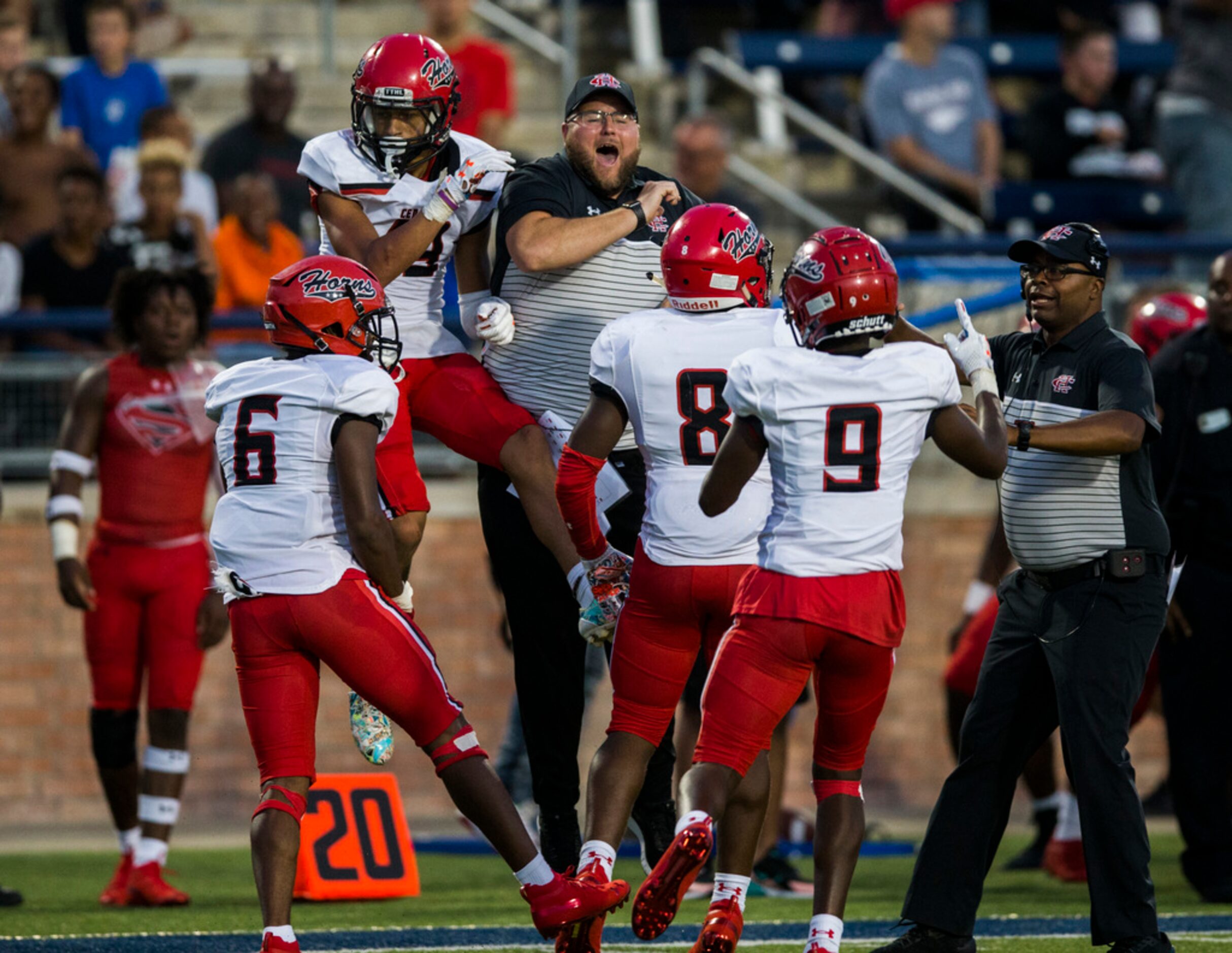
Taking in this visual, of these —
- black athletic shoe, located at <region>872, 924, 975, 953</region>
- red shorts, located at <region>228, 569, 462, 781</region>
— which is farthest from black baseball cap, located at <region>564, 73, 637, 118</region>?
black athletic shoe, located at <region>872, 924, 975, 953</region>

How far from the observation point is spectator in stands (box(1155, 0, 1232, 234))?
1206cm

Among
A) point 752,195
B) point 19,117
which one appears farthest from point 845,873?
point 19,117

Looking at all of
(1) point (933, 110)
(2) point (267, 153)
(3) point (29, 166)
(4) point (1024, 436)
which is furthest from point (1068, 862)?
(3) point (29, 166)

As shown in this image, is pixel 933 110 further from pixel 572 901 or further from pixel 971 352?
pixel 572 901

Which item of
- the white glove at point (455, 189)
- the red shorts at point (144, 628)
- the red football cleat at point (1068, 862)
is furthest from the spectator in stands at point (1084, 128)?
the white glove at point (455, 189)

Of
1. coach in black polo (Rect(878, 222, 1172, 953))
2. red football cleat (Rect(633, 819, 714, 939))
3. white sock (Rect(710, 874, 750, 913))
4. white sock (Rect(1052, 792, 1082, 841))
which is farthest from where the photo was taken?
white sock (Rect(1052, 792, 1082, 841))

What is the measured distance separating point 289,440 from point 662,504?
3.44ft

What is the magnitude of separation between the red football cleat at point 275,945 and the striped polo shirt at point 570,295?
192cm

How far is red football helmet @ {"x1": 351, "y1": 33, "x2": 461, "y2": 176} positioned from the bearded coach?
0.32 metres

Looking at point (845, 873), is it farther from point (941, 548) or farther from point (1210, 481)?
point (941, 548)

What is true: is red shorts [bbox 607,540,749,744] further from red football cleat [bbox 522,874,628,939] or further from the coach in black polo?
the coach in black polo

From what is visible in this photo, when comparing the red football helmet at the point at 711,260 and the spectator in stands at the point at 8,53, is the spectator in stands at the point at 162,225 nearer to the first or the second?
the spectator in stands at the point at 8,53

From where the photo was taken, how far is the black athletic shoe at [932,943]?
5.82m

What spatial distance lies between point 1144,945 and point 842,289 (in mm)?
2101
